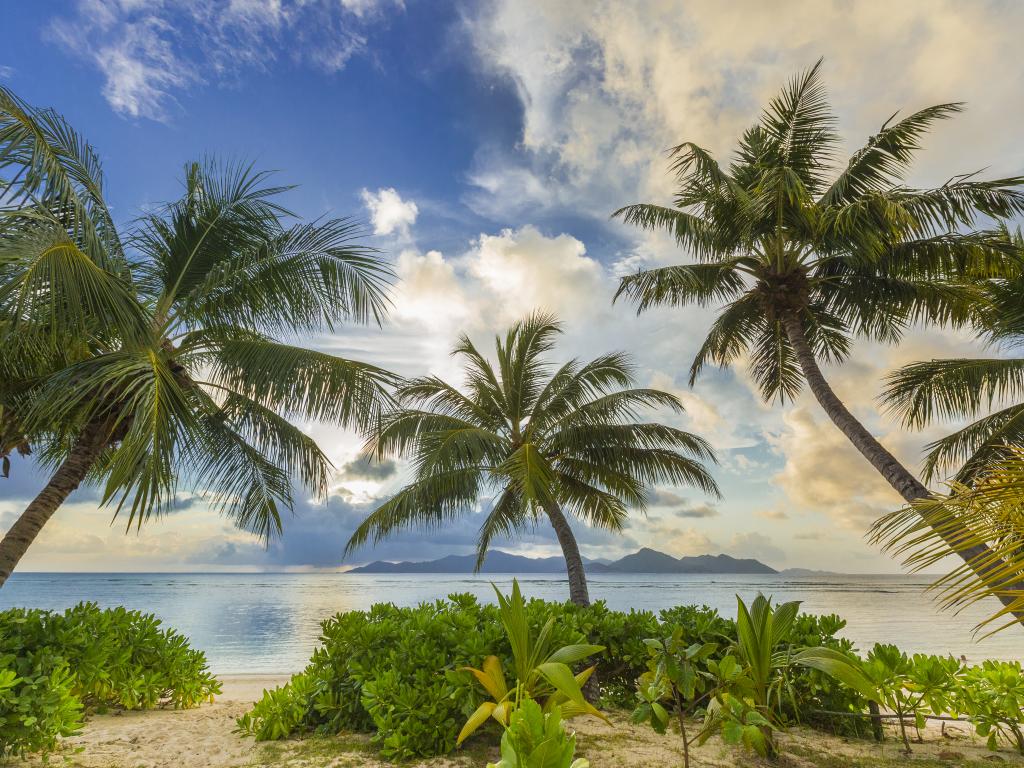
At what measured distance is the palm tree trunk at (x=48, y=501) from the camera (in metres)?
5.34

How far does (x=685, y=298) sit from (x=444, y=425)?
5062 millimetres

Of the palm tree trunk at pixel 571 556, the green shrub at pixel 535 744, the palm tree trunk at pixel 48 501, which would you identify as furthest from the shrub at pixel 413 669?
the palm tree trunk at pixel 571 556

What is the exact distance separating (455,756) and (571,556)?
199 inches

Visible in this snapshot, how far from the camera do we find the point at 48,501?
18.5 feet

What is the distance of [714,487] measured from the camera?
10.3m

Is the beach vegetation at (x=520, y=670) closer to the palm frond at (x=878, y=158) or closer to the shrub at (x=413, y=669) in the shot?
the shrub at (x=413, y=669)

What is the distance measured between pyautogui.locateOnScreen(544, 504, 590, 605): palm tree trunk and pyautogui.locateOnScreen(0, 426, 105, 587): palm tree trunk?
Result: 245 inches

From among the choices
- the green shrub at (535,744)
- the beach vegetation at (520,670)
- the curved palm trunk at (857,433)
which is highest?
the curved palm trunk at (857,433)

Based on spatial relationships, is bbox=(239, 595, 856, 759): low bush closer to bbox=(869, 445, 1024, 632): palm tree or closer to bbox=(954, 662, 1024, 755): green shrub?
bbox=(954, 662, 1024, 755): green shrub

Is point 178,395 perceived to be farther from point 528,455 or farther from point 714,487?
point 714,487

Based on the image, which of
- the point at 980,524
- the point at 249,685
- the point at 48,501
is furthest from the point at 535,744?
the point at 249,685

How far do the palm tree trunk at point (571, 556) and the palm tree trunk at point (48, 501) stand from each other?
20.4 ft

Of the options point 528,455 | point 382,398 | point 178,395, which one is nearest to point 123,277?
point 178,395

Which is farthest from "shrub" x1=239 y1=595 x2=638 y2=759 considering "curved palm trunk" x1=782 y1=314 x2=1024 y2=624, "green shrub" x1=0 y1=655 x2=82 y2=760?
"curved palm trunk" x1=782 y1=314 x2=1024 y2=624
